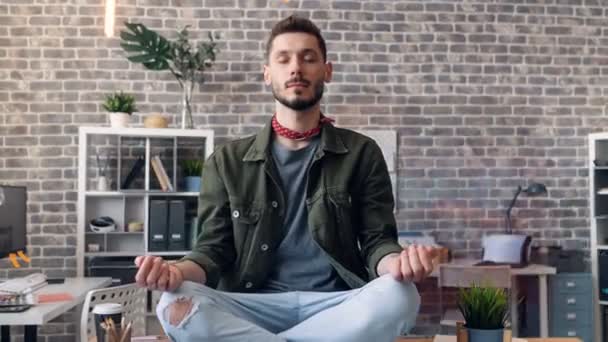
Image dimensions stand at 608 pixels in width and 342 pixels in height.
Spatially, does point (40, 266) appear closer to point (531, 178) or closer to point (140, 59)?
point (140, 59)

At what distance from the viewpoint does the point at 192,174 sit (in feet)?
13.9

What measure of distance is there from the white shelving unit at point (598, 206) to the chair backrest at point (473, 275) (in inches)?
55.2

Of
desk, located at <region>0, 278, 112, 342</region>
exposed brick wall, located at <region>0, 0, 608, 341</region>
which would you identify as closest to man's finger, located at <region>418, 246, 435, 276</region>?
desk, located at <region>0, 278, 112, 342</region>

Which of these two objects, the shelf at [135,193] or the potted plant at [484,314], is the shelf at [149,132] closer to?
the shelf at [135,193]

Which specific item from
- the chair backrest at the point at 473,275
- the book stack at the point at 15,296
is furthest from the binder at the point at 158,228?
the chair backrest at the point at 473,275

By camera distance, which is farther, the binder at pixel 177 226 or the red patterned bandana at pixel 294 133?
the binder at pixel 177 226

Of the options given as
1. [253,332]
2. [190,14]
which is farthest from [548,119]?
[253,332]

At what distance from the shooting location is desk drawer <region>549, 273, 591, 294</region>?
429cm

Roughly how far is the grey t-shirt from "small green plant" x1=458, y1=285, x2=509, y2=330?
0.38 metres

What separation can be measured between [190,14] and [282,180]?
114 inches

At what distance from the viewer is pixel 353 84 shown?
15.2 ft

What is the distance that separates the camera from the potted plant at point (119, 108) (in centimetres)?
407

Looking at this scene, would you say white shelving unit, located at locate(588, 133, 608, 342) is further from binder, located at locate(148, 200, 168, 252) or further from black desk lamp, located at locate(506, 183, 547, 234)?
binder, located at locate(148, 200, 168, 252)

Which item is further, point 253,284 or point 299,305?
point 253,284
